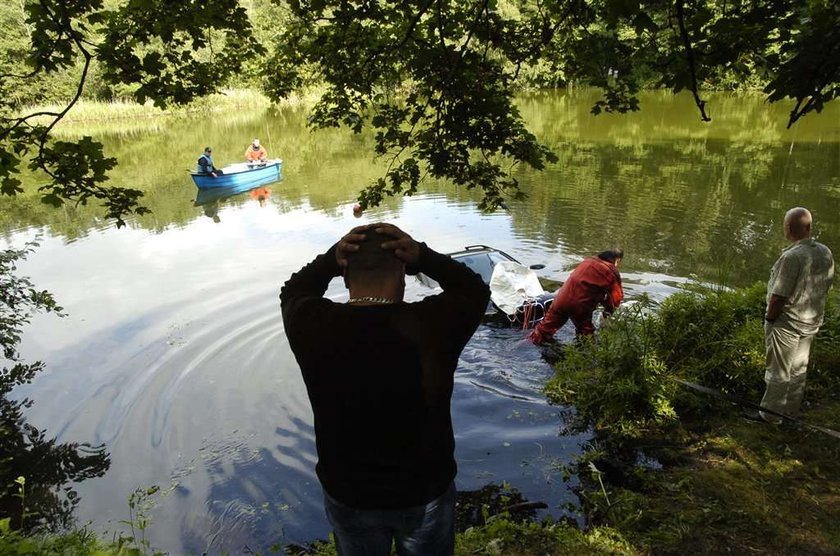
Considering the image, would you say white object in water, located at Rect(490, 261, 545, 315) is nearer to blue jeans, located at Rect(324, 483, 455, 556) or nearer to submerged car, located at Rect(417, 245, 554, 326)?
submerged car, located at Rect(417, 245, 554, 326)

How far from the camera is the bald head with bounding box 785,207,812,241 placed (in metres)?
4.27

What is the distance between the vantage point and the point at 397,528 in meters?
1.90

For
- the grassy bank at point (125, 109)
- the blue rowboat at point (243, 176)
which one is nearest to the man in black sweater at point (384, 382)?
the blue rowboat at point (243, 176)

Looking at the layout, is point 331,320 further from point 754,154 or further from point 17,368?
point 754,154

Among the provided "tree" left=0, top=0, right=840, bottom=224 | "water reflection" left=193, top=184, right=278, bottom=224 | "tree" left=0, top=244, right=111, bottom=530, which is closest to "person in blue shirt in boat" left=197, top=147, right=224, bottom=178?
"water reflection" left=193, top=184, right=278, bottom=224

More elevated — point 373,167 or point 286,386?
point 373,167

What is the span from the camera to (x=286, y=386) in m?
7.10

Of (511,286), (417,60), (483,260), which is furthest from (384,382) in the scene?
(483,260)

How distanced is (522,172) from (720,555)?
16.6m

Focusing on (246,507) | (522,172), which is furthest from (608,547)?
(522,172)

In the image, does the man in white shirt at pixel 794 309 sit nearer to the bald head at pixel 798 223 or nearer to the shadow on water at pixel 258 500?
the bald head at pixel 798 223

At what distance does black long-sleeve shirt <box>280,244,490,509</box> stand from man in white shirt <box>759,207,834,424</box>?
3.70 m

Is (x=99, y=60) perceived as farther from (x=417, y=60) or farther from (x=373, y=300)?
(x=373, y=300)

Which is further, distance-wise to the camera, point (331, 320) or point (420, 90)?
point (420, 90)
